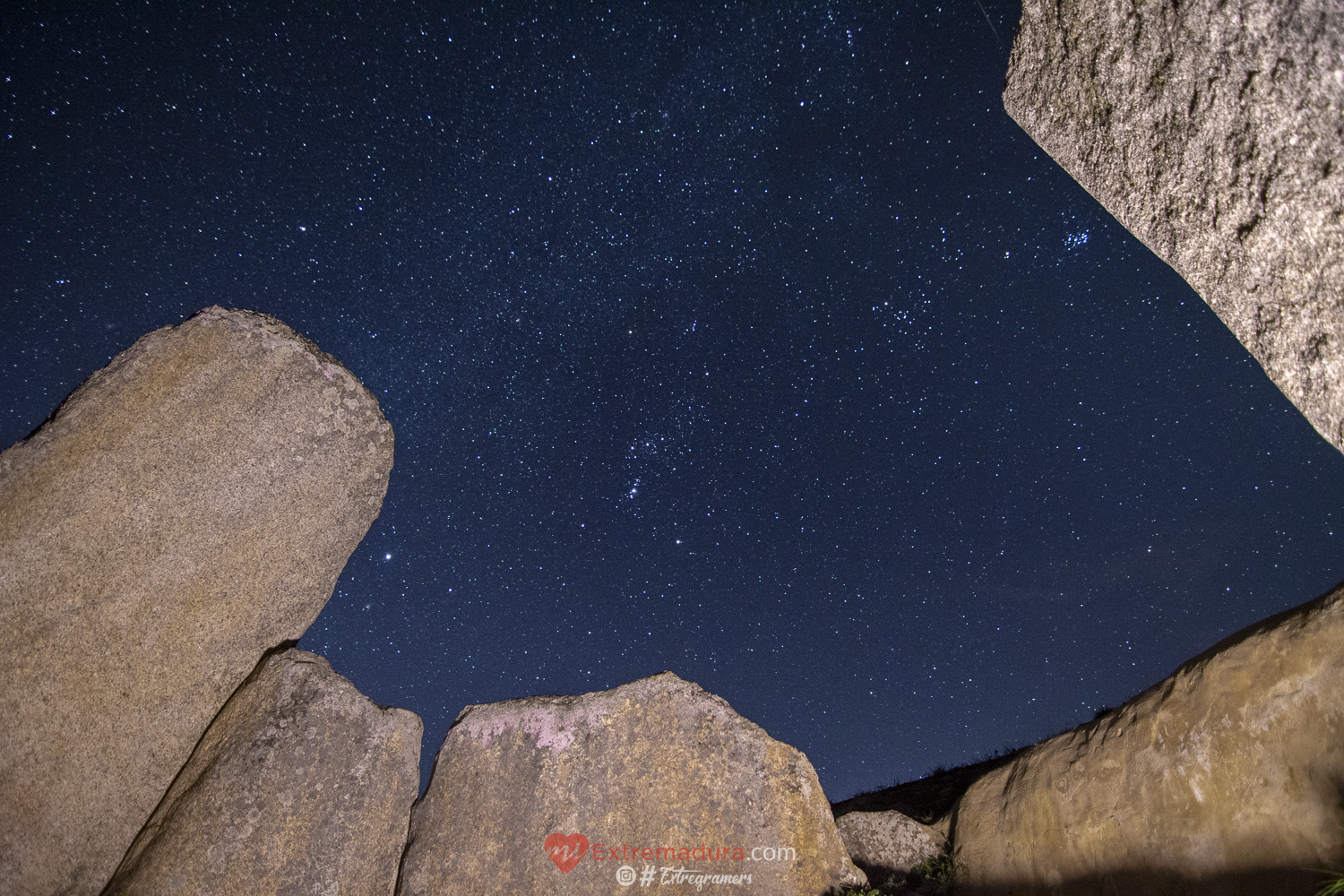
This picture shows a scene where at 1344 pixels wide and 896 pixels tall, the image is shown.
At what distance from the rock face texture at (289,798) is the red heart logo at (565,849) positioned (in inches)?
45.7

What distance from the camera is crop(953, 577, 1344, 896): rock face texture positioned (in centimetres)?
303

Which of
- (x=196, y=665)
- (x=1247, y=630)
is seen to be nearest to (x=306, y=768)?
(x=196, y=665)

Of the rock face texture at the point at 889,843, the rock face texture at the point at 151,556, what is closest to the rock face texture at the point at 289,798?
the rock face texture at the point at 151,556

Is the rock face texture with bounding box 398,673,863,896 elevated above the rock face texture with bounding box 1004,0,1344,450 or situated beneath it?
situated beneath

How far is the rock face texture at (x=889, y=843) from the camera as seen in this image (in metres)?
5.27

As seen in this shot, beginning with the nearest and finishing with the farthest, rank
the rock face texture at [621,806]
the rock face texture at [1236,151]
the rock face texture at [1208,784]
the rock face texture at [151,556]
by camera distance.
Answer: the rock face texture at [1236,151] < the rock face texture at [1208,784] < the rock face texture at [151,556] < the rock face texture at [621,806]

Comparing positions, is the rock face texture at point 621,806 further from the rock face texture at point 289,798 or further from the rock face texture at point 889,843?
the rock face texture at point 889,843

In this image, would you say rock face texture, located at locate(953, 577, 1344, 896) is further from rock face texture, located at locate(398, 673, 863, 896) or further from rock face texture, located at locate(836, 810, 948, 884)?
rock face texture, located at locate(398, 673, 863, 896)

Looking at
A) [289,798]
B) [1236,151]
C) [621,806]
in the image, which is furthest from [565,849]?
[1236,151]

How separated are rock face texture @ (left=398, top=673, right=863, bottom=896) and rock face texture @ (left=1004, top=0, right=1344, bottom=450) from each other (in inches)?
158

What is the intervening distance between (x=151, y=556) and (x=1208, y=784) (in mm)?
7128

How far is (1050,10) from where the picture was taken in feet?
11.2

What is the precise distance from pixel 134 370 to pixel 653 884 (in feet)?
17.8

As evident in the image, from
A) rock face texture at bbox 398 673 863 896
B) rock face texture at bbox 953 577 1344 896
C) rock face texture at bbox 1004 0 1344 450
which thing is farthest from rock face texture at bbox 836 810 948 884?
rock face texture at bbox 1004 0 1344 450
